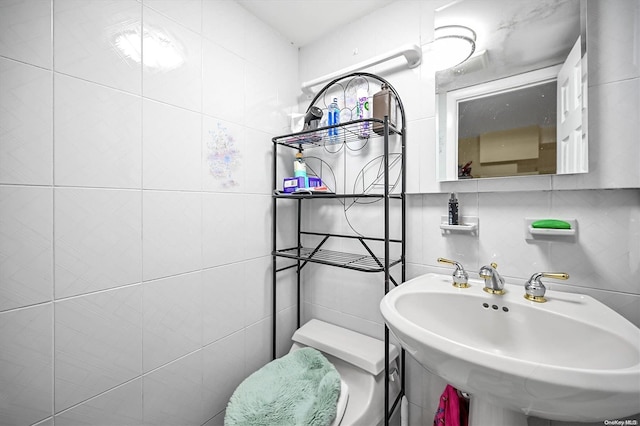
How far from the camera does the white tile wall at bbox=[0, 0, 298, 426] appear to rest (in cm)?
68

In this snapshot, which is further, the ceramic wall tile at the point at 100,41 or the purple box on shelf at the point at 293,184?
the purple box on shelf at the point at 293,184

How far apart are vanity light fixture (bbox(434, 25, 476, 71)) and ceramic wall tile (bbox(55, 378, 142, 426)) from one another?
1.67 metres

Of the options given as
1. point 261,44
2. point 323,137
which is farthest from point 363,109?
point 261,44

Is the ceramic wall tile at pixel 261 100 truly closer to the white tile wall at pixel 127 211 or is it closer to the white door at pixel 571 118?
the white tile wall at pixel 127 211

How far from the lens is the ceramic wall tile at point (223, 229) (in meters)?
1.08

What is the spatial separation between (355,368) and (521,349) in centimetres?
65

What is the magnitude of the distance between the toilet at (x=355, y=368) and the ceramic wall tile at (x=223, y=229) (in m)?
0.55

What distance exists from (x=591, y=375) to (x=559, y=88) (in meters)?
0.88

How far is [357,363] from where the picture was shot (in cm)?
110

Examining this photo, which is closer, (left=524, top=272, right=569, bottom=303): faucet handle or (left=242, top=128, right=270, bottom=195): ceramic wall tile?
(left=524, top=272, right=569, bottom=303): faucet handle

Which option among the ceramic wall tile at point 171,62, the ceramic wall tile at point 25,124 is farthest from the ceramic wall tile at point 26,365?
the ceramic wall tile at point 171,62

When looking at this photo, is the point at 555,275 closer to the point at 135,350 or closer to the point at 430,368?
the point at 430,368

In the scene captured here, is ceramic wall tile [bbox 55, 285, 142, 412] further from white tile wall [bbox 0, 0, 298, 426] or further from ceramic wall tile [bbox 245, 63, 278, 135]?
ceramic wall tile [bbox 245, 63, 278, 135]

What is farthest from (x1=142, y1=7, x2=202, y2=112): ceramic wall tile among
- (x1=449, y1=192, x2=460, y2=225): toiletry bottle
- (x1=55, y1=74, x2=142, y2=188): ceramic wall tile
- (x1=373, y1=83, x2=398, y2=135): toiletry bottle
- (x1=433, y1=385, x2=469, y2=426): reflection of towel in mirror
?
(x1=433, y1=385, x2=469, y2=426): reflection of towel in mirror
